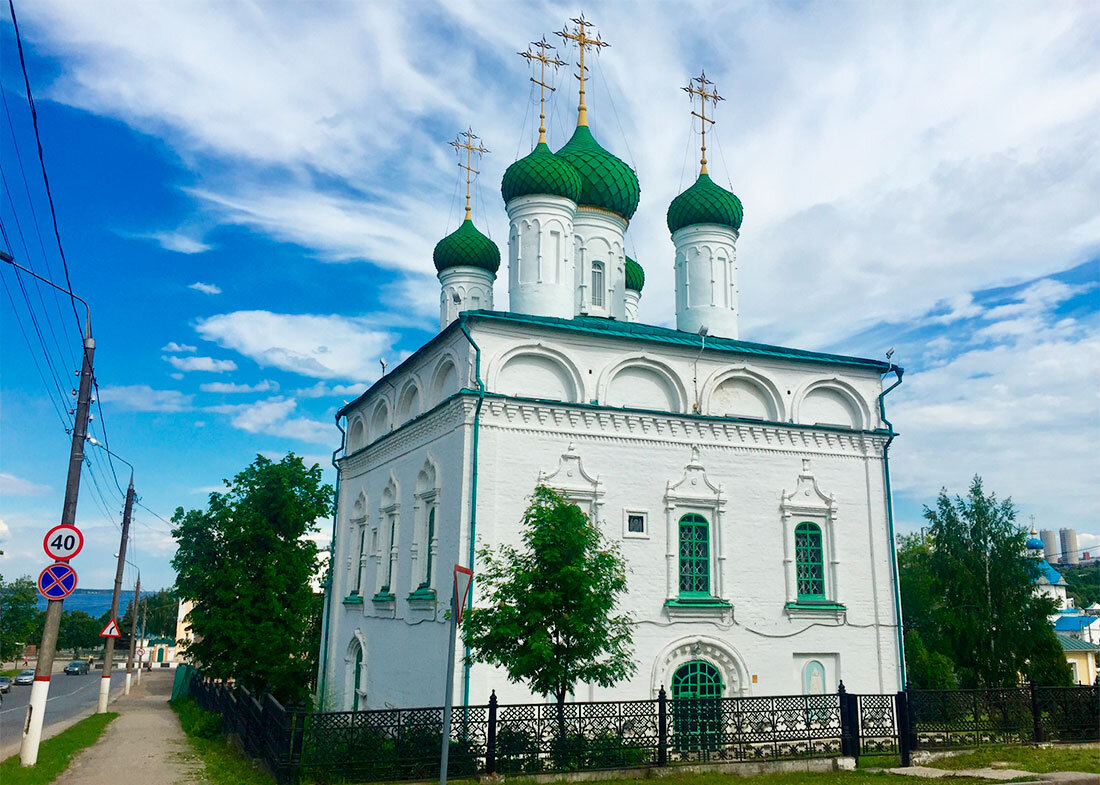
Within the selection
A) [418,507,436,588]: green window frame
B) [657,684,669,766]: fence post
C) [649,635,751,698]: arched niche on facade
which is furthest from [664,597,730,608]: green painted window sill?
[418,507,436,588]: green window frame

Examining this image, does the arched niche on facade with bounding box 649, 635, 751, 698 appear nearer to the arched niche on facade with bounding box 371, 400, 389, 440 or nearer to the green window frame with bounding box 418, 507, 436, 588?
the green window frame with bounding box 418, 507, 436, 588

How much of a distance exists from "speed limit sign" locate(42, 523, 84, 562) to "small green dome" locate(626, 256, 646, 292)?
15.7 meters

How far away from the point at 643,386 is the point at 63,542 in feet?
30.0

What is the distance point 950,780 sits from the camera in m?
10.8

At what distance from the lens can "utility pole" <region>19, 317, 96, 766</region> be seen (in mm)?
11367

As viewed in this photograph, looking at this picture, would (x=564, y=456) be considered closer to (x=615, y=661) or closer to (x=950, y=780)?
(x=615, y=661)

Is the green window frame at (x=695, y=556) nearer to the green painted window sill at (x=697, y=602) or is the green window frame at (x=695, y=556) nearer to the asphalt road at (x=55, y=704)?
the green painted window sill at (x=697, y=602)

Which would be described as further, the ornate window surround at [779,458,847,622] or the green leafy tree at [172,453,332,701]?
the green leafy tree at [172,453,332,701]

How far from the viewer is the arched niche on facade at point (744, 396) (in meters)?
16.0

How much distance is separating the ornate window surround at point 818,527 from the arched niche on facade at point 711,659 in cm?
134

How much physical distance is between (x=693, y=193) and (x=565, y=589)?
11.8 metres

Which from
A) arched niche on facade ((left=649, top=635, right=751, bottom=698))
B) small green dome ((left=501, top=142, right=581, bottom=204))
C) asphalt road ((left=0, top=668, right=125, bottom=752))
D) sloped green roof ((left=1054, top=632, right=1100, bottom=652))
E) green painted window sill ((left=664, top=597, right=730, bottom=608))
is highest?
small green dome ((left=501, top=142, right=581, bottom=204))

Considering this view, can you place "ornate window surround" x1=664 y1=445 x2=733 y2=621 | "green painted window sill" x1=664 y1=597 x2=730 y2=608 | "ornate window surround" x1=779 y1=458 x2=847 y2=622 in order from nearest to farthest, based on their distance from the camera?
"green painted window sill" x1=664 y1=597 x2=730 y2=608 < "ornate window surround" x1=664 y1=445 x2=733 y2=621 < "ornate window surround" x1=779 y1=458 x2=847 y2=622

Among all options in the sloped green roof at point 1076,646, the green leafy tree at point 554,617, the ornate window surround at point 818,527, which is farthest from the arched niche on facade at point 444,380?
the sloped green roof at point 1076,646
